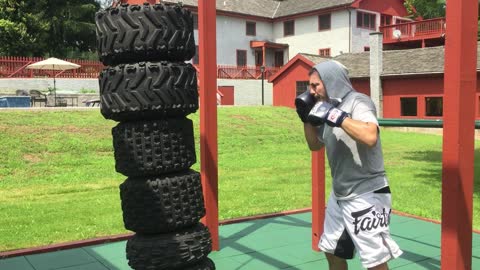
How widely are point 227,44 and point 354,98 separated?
35305 mm

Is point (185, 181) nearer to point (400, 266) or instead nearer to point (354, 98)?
point (354, 98)

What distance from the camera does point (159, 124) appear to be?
2.97 metres

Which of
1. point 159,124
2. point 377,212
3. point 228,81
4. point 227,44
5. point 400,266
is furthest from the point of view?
point 227,44

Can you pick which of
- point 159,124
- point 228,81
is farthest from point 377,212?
point 228,81

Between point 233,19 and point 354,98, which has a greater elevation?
point 233,19

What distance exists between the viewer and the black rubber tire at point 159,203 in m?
2.99

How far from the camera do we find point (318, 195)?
17.1ft

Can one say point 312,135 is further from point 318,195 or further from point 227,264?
point 227,264

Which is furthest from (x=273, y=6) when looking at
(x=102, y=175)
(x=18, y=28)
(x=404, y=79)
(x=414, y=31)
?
(x=102, y=175)

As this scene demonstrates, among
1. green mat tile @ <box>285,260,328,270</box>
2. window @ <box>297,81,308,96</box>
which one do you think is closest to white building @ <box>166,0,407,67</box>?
window @ <box>297,81,308,96</box>

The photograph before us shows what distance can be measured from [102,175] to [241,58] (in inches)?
1118

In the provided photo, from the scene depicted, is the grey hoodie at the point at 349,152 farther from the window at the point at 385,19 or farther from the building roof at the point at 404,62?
the window at the point at 385,19

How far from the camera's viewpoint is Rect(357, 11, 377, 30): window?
122 ft

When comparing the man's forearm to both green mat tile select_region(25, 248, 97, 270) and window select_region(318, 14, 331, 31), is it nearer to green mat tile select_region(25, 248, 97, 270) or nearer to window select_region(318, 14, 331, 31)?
green mat tile select_region(25, 248, 97, 270)
